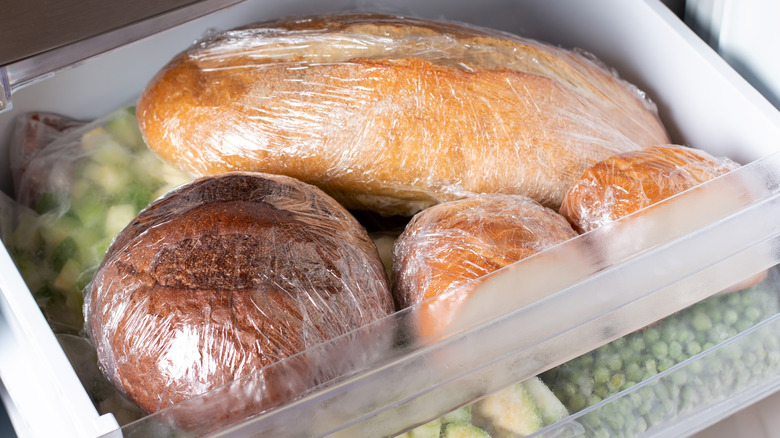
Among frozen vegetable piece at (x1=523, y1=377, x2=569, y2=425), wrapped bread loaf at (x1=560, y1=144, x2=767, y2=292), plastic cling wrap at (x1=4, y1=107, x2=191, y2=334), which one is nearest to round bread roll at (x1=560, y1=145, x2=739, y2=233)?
wrapped bread loaf at (x1=560, y1=144, x2=767, y2=292)

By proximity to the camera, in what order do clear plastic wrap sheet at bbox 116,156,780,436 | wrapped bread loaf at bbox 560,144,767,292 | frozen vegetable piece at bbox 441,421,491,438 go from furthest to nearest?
wrapped bread loaf at bbox 560,144,767,292 < frozen vegetable piece at bbox 441,421,491,438 < clear plastic wrap sheet at bbox 116,156,780,436

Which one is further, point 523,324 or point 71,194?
point 71,194

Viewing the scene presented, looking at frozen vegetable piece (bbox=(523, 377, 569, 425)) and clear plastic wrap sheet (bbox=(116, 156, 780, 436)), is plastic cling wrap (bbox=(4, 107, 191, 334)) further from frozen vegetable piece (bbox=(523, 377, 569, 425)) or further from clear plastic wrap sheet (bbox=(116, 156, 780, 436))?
frozen vegetable piece (bbox=(523, 377, 569, 425))

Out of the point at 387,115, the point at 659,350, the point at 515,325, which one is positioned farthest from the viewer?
the point at 387,115

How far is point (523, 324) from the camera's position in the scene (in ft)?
1.98

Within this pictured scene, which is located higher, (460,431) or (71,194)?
(71,194)

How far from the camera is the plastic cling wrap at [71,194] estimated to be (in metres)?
0.89

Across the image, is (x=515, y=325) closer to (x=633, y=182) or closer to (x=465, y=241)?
(x=465, y=241)

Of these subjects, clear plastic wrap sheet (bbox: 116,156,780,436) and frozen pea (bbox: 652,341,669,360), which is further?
frozen pea (bbox: 652,341,669,360)

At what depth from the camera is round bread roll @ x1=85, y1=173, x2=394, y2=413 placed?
654 millimetres

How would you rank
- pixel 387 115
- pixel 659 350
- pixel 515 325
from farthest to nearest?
pixel 387 115, pixel 659 350, pixel 515 325

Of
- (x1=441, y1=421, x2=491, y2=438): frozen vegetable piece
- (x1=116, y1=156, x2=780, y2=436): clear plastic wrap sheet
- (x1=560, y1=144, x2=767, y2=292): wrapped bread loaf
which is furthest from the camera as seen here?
(x1=560, y1=144, x2=767, y2=292): wrapped bread loaf

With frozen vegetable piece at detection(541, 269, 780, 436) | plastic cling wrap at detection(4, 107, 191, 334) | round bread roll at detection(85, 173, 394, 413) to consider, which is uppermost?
plastic cling wrap at detection(4, 107, 191, 334)

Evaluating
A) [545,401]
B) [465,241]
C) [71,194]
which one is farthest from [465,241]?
[71,194]
